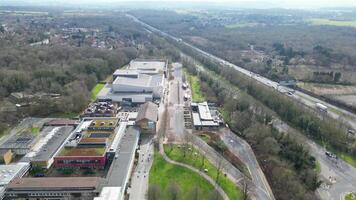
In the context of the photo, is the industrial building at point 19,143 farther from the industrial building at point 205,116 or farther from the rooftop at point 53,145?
the industrial building at point 205,116

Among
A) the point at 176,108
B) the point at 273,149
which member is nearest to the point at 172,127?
the point at 176,108

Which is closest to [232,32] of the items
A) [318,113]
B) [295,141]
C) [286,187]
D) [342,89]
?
[342,89]

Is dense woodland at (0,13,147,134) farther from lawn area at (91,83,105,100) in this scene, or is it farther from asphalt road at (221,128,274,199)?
asphalt road at (221,128,274,199)

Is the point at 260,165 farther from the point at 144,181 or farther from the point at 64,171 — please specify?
the point at 64,171

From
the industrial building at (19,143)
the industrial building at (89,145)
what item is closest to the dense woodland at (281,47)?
the industrial building at (89,145)

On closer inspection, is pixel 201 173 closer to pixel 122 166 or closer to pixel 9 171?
pixel 122 166
